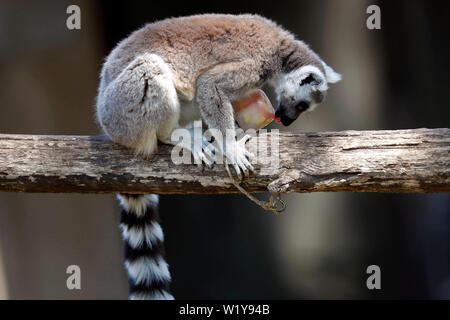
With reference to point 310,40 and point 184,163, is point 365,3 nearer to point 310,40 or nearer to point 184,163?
point 310,40

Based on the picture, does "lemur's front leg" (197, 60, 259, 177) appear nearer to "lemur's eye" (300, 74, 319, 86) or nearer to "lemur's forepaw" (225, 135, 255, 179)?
"lemur's forepaw" (225, 135, 255, 179)

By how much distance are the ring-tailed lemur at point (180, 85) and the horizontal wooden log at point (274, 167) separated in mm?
137

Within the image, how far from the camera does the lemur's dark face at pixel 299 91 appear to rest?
3.73m

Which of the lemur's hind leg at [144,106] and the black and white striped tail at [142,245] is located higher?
the lemur's hind leg at [144,106]

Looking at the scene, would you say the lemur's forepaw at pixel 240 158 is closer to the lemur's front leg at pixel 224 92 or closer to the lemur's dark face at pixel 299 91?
the lemur's front leg at pixel 224 92

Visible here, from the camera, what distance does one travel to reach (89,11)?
5.63 meters

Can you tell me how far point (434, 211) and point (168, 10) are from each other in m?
3.86

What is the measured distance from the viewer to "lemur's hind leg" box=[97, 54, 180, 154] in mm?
3213

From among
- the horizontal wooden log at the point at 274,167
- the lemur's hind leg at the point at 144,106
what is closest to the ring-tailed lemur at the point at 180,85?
the lemur's hind leg at the point at 144,106

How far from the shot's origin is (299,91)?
3758 mm

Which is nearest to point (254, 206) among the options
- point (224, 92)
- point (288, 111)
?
point (288, 111)

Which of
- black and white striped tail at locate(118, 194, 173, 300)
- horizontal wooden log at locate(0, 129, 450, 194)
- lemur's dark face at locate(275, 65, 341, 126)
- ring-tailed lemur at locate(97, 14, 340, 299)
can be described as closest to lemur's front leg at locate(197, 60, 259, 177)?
ring-tailed lemur at locate(97, 14, 340, 299)

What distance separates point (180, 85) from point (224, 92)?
32 cm

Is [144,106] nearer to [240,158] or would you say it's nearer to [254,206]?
[240,158]
